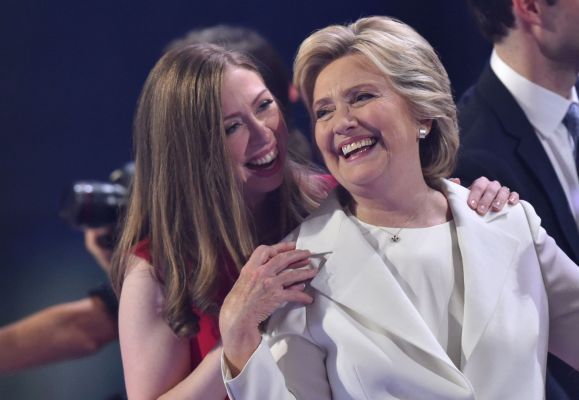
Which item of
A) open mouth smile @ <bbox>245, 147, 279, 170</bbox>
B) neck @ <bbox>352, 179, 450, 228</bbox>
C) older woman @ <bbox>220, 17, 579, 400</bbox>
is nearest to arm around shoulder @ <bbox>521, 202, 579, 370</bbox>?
older woman @ <bbox>220, 17, 579, 400</bbox>

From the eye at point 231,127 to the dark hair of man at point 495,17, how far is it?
0.79m

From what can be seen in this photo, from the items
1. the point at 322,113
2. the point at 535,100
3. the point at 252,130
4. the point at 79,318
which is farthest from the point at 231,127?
the point at 79,318

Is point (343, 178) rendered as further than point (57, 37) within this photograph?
No

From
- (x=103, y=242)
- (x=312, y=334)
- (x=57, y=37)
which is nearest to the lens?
(x=312, y=334)

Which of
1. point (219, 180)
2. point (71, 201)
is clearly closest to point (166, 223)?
point (219, 180)

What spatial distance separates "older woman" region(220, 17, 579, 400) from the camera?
1.52 metres

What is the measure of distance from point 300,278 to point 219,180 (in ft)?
0.96

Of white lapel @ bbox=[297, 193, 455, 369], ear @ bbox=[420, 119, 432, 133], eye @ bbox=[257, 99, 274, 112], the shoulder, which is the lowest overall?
the shoulder

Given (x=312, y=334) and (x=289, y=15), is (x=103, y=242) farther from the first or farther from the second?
(x=312, y=334)

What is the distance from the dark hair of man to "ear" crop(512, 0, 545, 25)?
0.06 ft

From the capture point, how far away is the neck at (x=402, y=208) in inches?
63.7

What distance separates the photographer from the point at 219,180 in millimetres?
1751

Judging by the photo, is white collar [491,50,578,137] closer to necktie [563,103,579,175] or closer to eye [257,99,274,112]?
necktie [563,103,579,175]

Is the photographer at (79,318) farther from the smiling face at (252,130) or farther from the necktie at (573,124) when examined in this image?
the necktie at (573,124)
